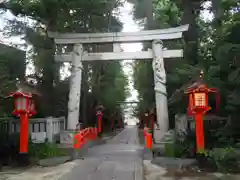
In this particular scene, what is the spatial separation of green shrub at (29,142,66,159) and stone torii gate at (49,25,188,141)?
3.37 metres

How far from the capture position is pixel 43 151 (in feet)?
40.0

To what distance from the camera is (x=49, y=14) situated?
16.4 metres

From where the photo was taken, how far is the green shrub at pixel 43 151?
472 inches

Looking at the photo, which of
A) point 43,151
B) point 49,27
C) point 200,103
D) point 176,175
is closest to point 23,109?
point 43,151

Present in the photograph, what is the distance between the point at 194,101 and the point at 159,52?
628cm

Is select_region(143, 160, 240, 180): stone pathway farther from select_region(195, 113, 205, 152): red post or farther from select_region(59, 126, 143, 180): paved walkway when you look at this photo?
select_region(195, 113, 205, 152): red post

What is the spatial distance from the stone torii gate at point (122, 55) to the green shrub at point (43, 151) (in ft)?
11.1

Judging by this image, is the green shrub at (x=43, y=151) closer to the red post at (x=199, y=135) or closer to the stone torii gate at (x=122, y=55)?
the stone torii gate at (x=122, y=55)

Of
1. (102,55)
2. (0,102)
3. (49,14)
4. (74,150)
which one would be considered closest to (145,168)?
(74,150)

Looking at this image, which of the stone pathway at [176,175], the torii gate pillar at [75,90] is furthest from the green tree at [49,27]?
the stone pathway at [176,175]

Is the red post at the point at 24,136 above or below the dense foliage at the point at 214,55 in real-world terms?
below

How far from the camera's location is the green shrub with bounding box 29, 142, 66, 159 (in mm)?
12000

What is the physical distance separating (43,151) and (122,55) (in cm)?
684

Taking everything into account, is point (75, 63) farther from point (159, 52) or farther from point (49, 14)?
point (159, 52)
